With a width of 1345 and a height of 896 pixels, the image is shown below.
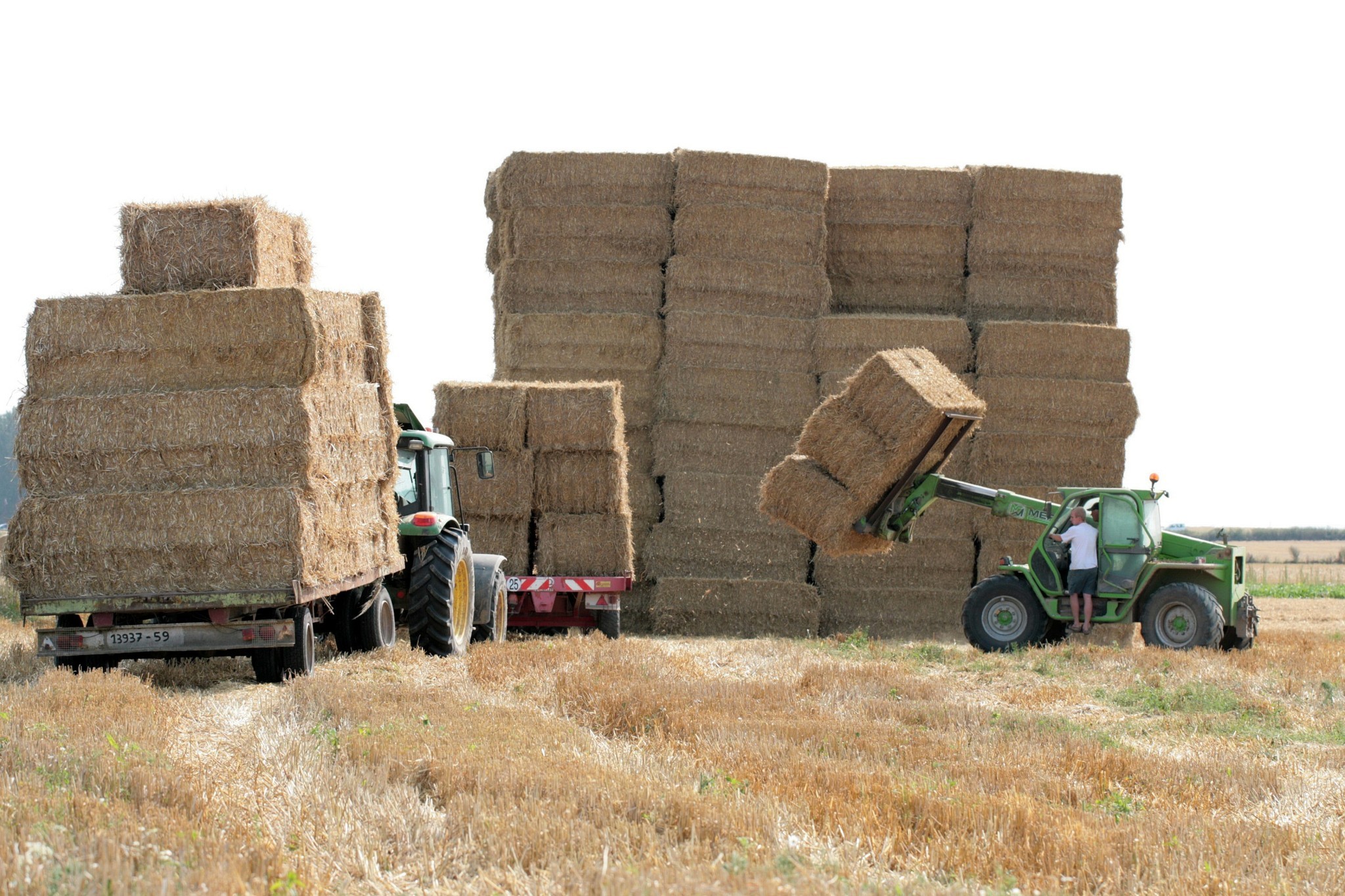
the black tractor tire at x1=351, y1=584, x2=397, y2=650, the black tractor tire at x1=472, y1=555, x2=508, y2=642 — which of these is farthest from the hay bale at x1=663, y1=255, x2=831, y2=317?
the black tractor tire at x1=351, y1=584, x2=397, y2=650

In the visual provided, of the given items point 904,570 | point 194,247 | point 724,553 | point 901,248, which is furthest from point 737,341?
point 194,247

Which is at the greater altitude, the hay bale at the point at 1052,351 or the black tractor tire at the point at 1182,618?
the hay bale at the point at 1052,351

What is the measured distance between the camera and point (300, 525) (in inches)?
377

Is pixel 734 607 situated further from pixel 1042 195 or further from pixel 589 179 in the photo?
pixel 1042 195

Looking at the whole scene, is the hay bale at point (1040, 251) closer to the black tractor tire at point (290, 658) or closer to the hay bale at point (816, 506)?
the hay bale at point (816, 506)

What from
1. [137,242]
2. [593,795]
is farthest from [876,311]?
[593,795]

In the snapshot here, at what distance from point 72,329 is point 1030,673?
310 inches

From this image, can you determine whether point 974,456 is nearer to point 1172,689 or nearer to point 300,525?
point 1172,689

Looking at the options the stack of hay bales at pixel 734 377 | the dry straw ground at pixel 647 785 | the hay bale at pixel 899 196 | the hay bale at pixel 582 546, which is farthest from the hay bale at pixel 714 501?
the dry straw ground at pixel 647 785

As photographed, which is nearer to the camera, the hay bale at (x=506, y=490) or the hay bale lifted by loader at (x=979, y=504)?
the hay bale lifted by loader at (x=979, y=504)

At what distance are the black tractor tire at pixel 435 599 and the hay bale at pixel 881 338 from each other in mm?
6939

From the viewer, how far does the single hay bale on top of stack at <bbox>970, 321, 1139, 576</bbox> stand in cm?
1812

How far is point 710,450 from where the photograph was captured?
18234 mm

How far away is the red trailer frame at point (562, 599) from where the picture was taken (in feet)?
52.1
